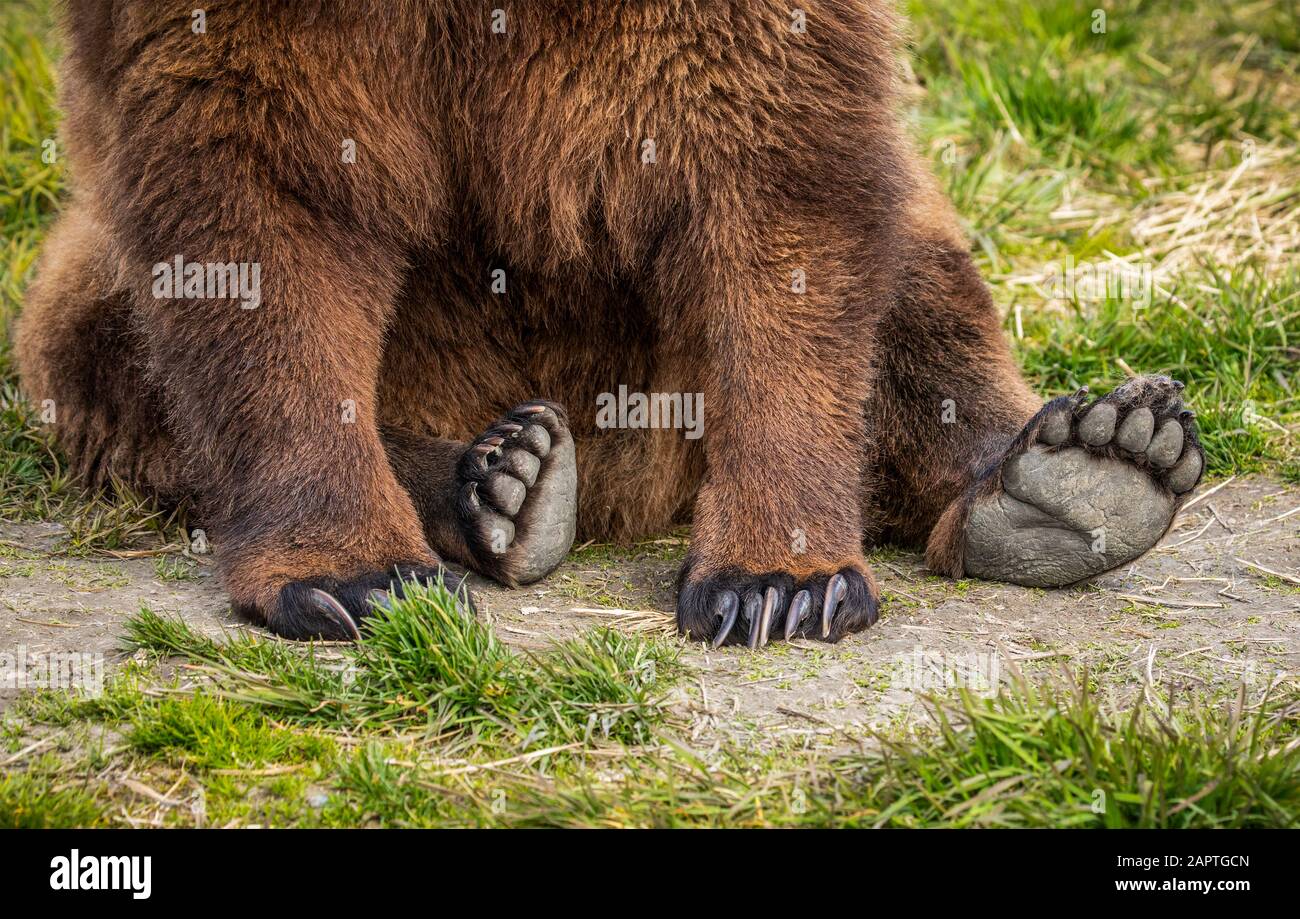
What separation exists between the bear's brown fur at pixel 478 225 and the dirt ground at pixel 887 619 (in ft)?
0.57

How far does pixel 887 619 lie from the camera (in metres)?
3.73

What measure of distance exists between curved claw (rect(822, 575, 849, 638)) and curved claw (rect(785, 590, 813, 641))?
40 millimetres

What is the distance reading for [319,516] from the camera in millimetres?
3639

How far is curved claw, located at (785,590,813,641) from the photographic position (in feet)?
11.6

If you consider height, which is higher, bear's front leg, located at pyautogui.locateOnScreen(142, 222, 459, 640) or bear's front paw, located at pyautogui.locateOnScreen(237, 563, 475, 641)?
bear's front leg, located at pyautogui.locateOnScreen(142, 222, 459, 640)

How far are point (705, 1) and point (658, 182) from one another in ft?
1.40

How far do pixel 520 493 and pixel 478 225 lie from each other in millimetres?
703

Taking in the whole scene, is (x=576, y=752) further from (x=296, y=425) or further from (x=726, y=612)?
(x=296, y=425)

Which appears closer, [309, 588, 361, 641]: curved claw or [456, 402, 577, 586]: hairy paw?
[309, 588, 361, 641]: curved claw

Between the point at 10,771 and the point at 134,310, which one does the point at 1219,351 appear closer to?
the point at 134,310

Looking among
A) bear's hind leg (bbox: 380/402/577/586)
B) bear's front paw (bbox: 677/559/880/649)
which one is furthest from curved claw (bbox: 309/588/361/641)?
bear's front paw (bbox: 677/559/880/649)

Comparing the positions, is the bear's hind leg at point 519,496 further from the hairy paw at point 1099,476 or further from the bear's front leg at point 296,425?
the hairy paw at point 1099,476

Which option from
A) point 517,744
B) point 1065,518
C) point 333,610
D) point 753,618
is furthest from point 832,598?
point 333,610

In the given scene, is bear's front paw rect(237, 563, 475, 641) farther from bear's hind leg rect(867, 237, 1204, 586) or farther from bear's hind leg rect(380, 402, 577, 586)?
bear's hind leg rect(867, 237, 1204, 586)
